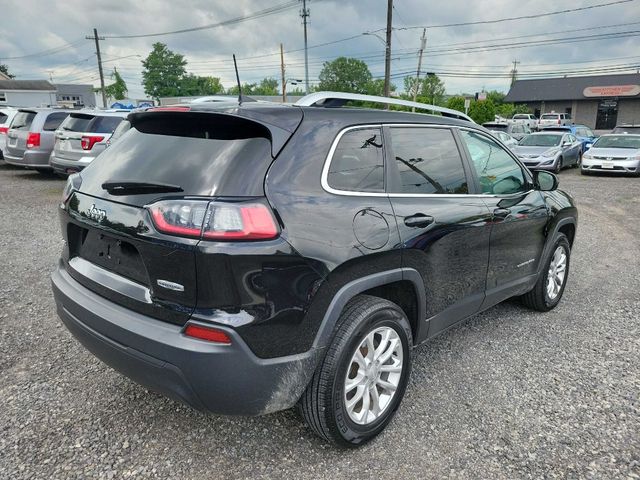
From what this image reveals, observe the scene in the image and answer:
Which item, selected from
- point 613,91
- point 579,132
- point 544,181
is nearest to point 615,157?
point 579,132

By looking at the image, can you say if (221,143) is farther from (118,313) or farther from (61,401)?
(61,401)

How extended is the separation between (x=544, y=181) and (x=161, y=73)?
101133mm

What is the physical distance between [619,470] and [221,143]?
2.54 metres

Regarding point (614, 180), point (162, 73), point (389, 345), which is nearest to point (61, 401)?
point (389, 345)

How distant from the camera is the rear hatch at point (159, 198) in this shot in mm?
2049

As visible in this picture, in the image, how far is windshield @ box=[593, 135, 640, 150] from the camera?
51.6ft

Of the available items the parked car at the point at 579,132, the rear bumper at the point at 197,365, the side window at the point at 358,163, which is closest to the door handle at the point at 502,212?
the side window at the point at 358,163

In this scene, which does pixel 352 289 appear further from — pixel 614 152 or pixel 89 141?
pixel 614 152

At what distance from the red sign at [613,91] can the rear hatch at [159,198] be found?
52.3 metres

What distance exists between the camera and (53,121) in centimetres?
1190

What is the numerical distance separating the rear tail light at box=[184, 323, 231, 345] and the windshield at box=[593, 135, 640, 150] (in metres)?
17.3

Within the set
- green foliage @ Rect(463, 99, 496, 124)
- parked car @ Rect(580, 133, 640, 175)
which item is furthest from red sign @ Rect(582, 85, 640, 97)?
parked car @ Rect(580, 133, 640, 175)

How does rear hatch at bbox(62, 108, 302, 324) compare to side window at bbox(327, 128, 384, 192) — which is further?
side window at bbox(327, 128, 384, 192)

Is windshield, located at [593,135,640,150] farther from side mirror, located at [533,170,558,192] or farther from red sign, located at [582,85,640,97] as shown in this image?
red sign, located at [582,85,640,97]
